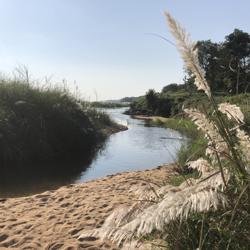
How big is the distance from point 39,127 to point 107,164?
2.54 meters

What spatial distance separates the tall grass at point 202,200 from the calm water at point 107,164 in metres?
3.11

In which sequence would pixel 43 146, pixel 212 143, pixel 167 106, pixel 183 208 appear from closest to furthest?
pixel 183 208 < pixel 212 143 < pixel 43 146 < pixel 167 106

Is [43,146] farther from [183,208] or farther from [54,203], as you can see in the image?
[183,208]

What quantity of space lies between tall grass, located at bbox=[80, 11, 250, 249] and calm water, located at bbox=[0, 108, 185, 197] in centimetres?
311

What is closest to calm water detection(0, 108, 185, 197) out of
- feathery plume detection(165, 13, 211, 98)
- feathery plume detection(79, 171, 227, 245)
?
feathery plume detection(165, 13, 211, 98)

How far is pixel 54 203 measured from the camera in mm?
6141

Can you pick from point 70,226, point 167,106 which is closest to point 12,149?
point 70,226

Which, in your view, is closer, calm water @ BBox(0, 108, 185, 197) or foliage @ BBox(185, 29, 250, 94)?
foliage @ BBox(185, 29, 250, 94)

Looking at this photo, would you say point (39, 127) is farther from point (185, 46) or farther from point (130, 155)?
point (185, 46)

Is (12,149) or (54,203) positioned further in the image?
(12,149)

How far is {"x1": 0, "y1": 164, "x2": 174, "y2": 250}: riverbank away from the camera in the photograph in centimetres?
435

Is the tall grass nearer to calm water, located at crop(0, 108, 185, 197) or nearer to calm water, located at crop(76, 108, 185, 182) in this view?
calm water, located at crop(0, 108, 185, 197)

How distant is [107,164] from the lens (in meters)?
11.5

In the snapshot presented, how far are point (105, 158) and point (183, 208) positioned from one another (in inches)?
449
